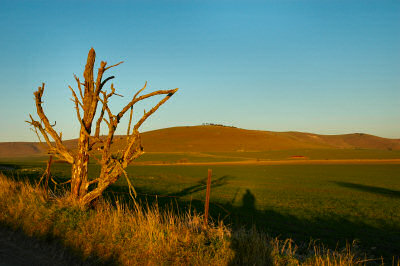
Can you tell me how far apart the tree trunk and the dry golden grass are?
38 centimetres

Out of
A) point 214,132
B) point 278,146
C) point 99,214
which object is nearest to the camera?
point 99,214

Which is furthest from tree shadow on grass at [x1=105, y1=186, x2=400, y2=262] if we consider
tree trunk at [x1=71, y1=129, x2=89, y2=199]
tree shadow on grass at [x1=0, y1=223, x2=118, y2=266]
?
tree shadow on grass at [x1=0, y1=223, x2=118, y2=266]

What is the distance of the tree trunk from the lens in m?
8.74

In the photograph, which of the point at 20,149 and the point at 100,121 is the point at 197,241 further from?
the point at 20,149

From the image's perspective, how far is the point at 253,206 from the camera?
706 inches

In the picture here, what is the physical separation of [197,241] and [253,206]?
12140mm

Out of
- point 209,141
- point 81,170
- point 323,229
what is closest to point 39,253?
point 81,170

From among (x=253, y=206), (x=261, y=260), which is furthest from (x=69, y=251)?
(x=253, y=206)

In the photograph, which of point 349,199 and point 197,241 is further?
point 349,199

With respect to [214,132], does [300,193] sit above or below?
below

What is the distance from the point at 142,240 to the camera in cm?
650

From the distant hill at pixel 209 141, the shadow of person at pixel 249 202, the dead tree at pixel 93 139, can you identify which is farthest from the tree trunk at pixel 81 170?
the distant hill at pixel 209 141

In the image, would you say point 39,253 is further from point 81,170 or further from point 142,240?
point 81,170

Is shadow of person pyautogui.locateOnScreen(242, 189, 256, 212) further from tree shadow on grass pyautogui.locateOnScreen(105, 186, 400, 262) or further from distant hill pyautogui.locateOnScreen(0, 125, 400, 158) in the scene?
distant hill pyautogui.locateOnScreen(0, 125, 400, 158)
